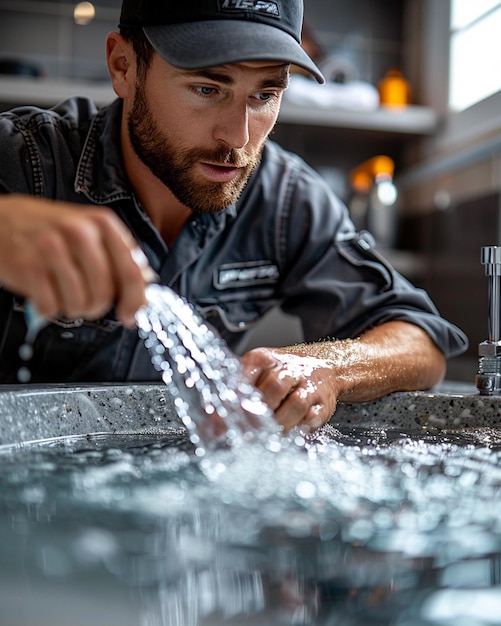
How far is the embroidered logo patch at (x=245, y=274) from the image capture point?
129 cm

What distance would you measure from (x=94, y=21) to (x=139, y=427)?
1.75 metres

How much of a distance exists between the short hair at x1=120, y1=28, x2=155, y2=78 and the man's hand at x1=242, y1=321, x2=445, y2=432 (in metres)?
0.45

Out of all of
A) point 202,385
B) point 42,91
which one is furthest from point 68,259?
point 42,91

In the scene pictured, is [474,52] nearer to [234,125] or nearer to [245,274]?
[245,274]

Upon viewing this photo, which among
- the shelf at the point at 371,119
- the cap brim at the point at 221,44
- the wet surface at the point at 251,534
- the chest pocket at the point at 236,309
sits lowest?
the wet surface at the point at 251,534

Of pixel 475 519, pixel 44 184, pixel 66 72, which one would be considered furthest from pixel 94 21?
pixel 475 519

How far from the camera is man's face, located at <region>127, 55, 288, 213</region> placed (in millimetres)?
1035

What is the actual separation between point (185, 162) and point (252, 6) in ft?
0.73

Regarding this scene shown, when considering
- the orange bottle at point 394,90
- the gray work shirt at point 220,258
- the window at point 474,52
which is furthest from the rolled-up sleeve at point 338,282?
the orange bottle at point 394,90

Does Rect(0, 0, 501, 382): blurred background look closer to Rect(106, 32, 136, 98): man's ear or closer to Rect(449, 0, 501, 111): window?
Rect(449, 0, 501, 111): window

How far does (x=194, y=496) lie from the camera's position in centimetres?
65

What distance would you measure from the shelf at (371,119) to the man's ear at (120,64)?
3.29 feet

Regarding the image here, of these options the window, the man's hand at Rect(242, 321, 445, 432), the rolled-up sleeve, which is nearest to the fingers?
the man's hand at Rect(242, 321, 445, 432)

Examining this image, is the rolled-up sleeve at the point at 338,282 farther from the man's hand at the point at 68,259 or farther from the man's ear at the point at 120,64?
the man's hand at the point at 68,259
